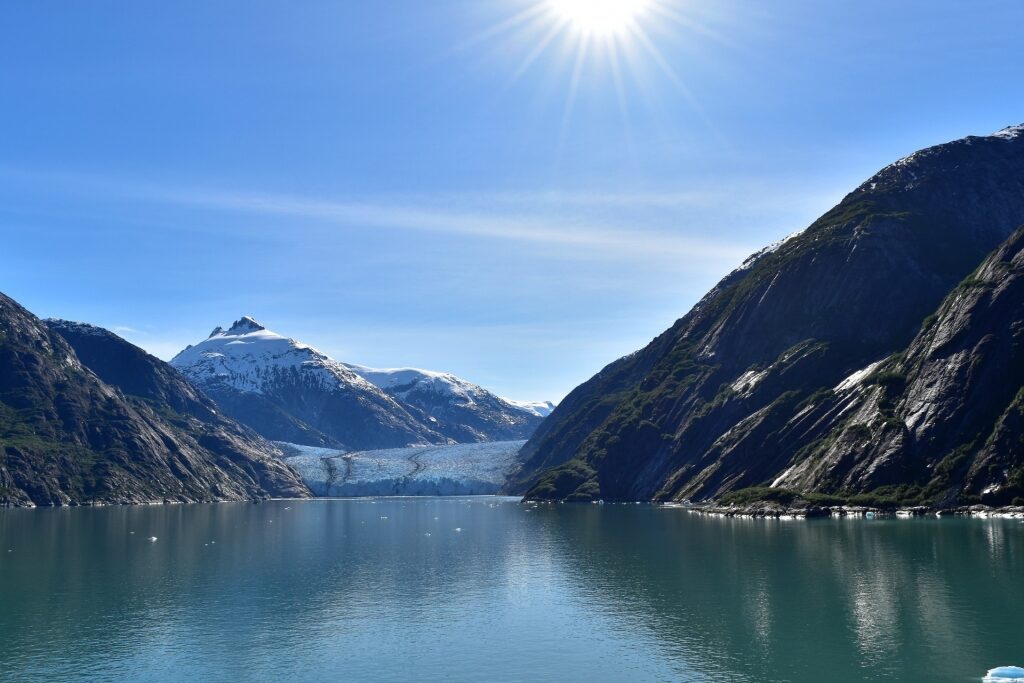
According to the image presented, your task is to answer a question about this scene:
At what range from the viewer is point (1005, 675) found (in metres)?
44.8

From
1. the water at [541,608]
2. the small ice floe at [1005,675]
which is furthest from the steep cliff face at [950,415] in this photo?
the small ice floe at [1005,675]

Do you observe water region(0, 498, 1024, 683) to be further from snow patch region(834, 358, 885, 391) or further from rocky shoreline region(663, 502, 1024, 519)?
snow patch region(834, 358, 885, 391)

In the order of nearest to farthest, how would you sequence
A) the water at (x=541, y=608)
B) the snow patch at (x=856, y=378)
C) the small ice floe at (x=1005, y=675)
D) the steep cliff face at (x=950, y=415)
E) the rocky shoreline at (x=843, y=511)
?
1. the small ice floe at (x=1005, y=675)
2. the water at (x=541, y=608)
3. the rocky shoreline at (x=843, y=511)
4. the steep cliff face at (x=950, y=415)
5. the snow patch at (x=856, y=378)

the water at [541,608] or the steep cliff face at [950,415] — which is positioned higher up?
the steep cliff face at [950,415]

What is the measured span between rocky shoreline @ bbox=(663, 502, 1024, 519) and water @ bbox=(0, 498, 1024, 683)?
8.62 m

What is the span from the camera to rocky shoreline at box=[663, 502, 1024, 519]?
13100 centimetres

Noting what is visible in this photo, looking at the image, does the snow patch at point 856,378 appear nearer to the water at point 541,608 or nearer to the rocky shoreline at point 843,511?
the rocky shoreline at point 843,511

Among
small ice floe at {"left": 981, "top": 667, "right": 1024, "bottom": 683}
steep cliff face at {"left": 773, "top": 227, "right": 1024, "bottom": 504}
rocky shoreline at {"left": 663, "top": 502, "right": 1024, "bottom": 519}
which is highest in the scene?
steep cliff face at {"left": 773, "top": 227, "right": 1024, "bottom": 504}

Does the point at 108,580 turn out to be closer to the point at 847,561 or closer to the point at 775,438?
the point at 847,561

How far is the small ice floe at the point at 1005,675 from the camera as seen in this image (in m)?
43.9

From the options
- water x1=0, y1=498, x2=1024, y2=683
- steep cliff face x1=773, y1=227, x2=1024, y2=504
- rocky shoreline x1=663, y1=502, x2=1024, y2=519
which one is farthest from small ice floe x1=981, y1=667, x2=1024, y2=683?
steep cliff face x1=773, y1=227, x2=1024, y2=504

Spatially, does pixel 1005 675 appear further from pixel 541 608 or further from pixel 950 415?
Result: pixel 950 415

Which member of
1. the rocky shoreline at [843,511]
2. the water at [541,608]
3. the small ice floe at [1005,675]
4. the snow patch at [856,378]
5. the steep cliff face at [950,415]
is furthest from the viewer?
the snow patch at [856,378]

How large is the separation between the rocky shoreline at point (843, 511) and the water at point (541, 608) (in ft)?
28.3
